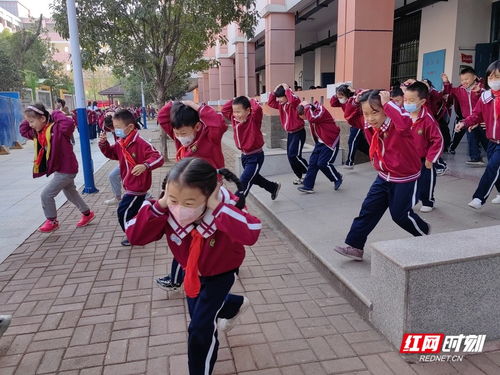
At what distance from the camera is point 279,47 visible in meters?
11.6

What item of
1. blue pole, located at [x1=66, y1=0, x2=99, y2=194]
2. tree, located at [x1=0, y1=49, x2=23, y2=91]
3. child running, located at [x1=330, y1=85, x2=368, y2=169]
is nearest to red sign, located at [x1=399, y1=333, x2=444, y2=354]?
child running, located at [x1=330, y1=85, x2=368, y2=169]

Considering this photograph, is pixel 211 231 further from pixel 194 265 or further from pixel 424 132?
pixel 424 132

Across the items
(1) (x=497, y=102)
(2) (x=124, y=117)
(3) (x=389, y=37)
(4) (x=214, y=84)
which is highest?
(3) (x=389, y=37)

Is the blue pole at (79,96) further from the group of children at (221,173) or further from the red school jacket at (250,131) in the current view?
the red school jacket at (250,131)

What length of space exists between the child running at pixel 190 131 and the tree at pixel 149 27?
569cm

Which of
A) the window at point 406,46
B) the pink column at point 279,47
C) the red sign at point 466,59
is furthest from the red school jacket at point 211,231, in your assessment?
the window at point 406,46

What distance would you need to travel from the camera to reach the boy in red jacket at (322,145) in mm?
6227

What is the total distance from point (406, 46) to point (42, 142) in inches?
384

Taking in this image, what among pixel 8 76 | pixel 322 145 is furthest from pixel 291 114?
pixel 8 76

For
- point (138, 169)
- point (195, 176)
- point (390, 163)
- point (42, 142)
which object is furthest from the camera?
point (42, 142)

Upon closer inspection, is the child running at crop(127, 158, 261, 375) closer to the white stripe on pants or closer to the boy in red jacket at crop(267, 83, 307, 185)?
the white stripe on pants

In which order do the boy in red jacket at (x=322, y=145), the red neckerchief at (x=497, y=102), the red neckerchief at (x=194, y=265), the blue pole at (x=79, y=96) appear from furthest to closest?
the blue pole at (x=79, y=96) < the boy in red jacket at (x=322, y=145) < the red neckerchief at (x=497, y=102) < the red neckerchief at (x=194, y=265)

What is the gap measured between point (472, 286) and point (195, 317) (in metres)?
1.65

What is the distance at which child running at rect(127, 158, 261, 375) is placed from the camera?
6.38ft
